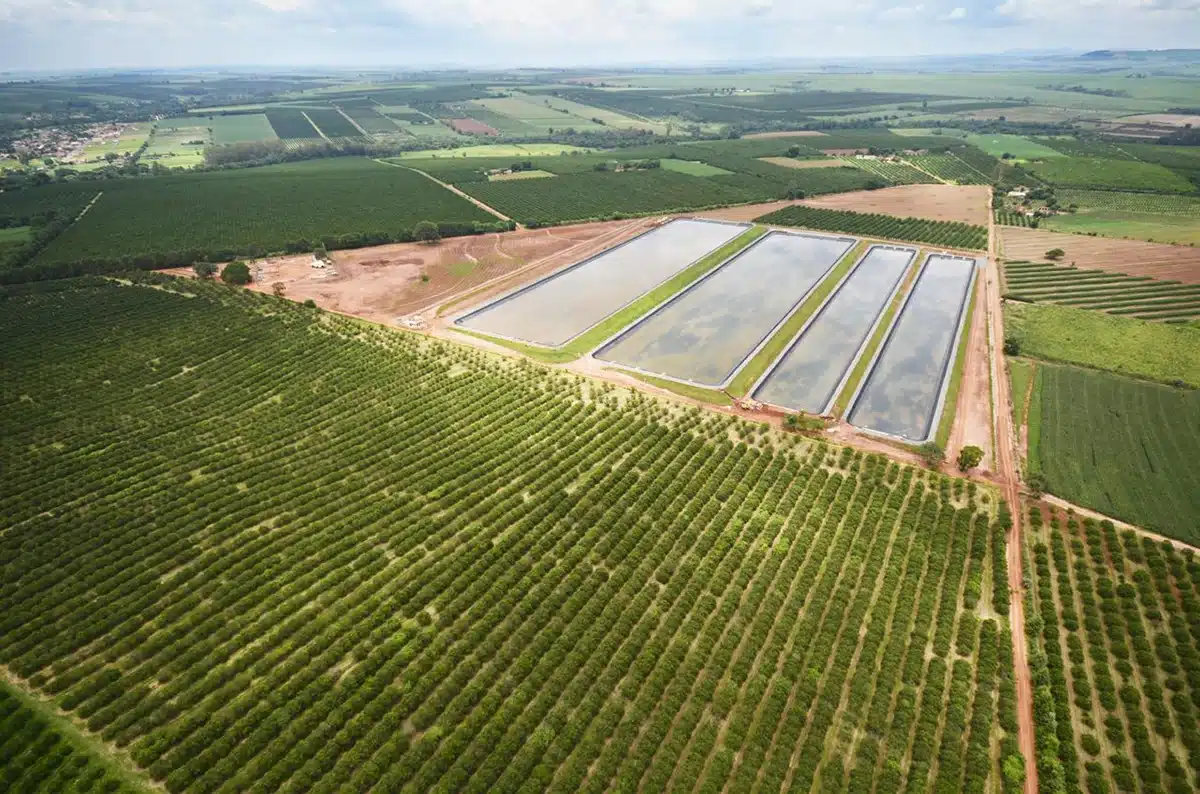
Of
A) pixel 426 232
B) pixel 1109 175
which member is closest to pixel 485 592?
pixel 426 232

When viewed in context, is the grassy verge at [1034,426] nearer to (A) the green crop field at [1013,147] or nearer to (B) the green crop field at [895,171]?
(B) the green crop field at [895,171]

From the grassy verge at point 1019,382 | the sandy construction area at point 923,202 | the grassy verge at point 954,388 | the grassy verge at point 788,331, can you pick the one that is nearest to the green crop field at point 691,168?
the sandy construction area at point 923,202

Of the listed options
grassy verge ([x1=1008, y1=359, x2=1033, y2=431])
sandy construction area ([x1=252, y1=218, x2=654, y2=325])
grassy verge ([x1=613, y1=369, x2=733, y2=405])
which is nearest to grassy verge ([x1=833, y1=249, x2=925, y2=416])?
grassy verge ([x1=613, y1=369, x2=733, y2=405])

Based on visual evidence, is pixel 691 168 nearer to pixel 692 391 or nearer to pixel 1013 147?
pixel 1013 147

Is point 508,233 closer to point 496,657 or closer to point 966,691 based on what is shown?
point 496,657

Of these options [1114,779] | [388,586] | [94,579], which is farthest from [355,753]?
[1114,779]

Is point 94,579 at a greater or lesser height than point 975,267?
lesser
